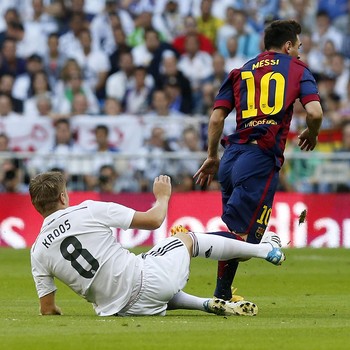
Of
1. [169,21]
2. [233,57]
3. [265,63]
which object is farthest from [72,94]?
[265,63]

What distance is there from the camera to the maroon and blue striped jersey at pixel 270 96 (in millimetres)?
9406

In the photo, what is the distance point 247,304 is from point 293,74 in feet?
6.47

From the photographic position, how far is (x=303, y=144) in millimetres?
9453

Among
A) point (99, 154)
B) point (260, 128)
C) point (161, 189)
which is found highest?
point (260, 128)

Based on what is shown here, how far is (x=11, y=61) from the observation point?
21.8m

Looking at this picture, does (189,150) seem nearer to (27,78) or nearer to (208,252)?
(27,78)

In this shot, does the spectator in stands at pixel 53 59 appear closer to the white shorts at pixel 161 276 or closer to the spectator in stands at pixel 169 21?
→ the spectator in stands at pixel 169 21

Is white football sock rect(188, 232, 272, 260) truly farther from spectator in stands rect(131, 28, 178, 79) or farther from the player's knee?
spectator in stands rect(131, 28, 178, 79)

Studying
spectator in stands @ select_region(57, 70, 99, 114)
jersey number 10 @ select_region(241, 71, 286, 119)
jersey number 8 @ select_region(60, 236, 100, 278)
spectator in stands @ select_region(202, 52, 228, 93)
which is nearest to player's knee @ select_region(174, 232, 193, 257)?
jersey number 8 @ select_region(60, 236, 100, 278)

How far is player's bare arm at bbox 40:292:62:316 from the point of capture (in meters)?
8.64

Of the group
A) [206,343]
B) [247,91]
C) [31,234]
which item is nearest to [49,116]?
[31,234]

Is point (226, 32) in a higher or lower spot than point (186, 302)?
higher

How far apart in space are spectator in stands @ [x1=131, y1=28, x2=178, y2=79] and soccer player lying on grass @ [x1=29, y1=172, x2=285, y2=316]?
42.8 ft

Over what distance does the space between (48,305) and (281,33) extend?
3.03m
